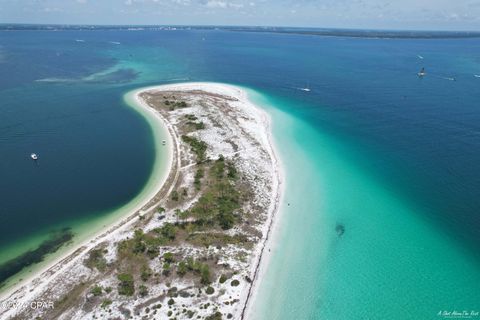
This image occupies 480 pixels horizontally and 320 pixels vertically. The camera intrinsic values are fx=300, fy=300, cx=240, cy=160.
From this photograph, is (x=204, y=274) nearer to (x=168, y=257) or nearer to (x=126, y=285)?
(x=168, y=257)

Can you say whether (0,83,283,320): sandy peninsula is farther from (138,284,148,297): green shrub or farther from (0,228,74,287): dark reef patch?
(0,228,74,287): dark reef patch

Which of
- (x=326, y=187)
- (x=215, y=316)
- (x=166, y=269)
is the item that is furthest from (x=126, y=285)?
(x=326, y=187)

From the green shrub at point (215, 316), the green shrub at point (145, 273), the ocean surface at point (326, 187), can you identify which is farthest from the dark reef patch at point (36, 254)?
the green shrub at point (215, 316)

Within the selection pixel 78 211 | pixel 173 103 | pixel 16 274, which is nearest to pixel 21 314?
pixel 16 274

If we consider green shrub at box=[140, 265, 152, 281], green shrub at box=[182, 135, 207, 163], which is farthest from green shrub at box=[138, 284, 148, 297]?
green shrub at box=[182, 135, 207, 163]

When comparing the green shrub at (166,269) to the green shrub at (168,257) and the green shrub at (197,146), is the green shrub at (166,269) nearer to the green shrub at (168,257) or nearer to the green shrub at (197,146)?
the green shrub at (168,257)

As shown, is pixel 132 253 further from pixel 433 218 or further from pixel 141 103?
pixel 141 103

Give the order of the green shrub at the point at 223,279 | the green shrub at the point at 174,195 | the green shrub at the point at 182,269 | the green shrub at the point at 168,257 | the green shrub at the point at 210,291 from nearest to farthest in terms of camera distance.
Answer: the green shrub at the point at 210,291
the green shrub at the point at 223,279
the green shrub at the point at 182,269
the green shrub at the point at 168,257
the green shrub at the point at 174,195

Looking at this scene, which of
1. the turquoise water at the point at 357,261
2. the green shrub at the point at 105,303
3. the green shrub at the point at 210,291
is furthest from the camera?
the turquoise water at the point at 357,261
